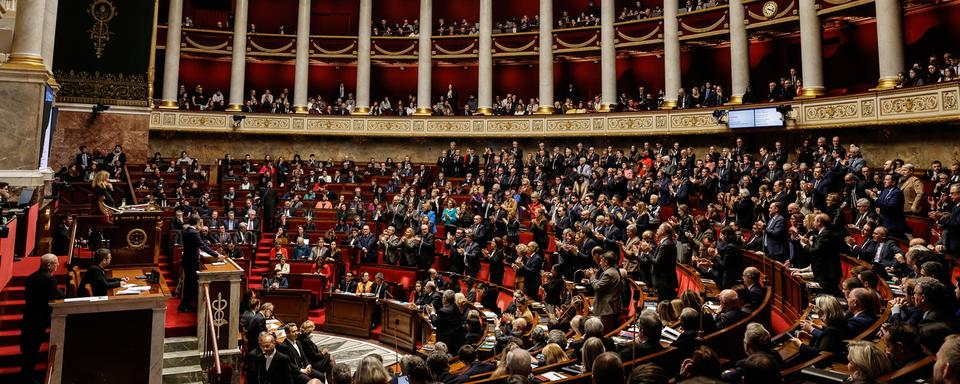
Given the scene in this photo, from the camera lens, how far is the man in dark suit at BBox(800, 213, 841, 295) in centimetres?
699

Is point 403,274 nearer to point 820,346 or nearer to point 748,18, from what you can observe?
point 820,346

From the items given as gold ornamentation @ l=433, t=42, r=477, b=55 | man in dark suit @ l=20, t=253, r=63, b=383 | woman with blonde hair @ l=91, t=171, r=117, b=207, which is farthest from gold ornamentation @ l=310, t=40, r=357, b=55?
man in dark suit @ l=20, t=253, r=63, b=383

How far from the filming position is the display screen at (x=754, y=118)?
16.3 m

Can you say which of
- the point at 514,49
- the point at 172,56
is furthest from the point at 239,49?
the point at 514,49

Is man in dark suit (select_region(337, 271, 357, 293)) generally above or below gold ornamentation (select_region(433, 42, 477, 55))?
below

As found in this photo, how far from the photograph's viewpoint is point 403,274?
13.1 metres

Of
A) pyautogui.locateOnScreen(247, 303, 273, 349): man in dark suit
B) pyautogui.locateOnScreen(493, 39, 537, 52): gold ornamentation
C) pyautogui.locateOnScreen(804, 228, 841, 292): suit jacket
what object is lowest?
pyautogui.locateOnScreen(247, 303, 273, 349): man in dark suit

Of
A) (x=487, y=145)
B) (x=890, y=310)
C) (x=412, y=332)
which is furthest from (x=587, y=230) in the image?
(x=487, y=145)

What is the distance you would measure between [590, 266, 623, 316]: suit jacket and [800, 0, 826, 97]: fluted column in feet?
41.5

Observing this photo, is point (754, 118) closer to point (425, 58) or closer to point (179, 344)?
point (425, 58)

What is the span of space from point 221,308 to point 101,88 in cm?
1217

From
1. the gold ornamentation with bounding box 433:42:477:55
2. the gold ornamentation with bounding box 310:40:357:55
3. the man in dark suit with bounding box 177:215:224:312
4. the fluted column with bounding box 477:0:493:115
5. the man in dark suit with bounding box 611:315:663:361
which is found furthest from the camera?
the gold ornamentation with bounding box 310:40:357:55

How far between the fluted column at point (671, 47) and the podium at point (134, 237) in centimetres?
1597

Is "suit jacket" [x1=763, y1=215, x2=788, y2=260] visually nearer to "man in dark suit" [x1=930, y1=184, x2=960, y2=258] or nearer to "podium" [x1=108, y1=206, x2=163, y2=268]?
"man in dark suit" [x1=930, y1=184, x2=960, y2=258]
